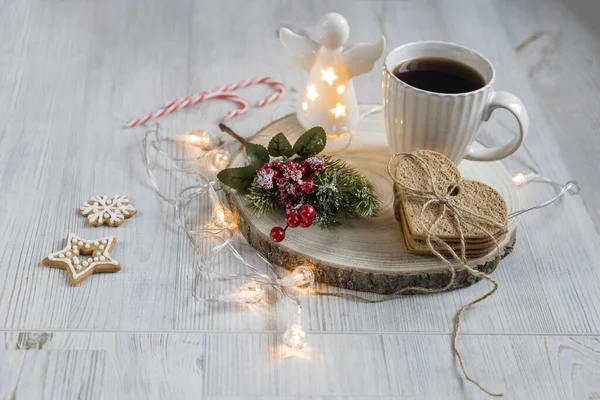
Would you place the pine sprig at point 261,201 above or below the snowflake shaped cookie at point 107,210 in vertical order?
above

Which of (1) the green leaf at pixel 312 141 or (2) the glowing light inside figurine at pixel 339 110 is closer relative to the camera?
(1) the green leaf at pixel 312 141

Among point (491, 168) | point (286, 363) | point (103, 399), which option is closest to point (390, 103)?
point (491, 168)

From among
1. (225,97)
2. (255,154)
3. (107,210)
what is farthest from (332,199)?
(225,97)

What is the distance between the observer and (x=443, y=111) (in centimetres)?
119

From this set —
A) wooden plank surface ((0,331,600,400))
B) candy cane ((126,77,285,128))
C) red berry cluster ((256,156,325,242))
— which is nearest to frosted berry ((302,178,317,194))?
red berry cluster ((256,156,325,242))

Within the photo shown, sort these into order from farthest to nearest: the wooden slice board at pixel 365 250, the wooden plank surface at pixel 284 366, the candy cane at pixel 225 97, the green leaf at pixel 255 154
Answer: the candy cane at pixel 225 97 → the green leaf at pixel 255 154 → the wooden slice board at pixel 365 250 → the wooden plank surface at pixel 284 366

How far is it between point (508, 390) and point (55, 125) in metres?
0.93

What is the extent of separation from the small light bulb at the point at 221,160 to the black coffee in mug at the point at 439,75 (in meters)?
0.34

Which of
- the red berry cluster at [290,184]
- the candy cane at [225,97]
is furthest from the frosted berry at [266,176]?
the candy cane at [225,97]

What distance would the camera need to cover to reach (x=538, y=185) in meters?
1.36

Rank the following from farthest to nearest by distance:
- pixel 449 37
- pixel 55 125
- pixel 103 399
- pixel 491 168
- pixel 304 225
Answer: pixel 449 37, pixel 55 125, pixel 491 168, pixel 304 225, pixel 103 399

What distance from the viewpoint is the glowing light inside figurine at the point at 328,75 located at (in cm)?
132

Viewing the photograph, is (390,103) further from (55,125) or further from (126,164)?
(55,125)

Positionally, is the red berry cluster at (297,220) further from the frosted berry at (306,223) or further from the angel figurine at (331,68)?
the angel figurine at (331,68)
